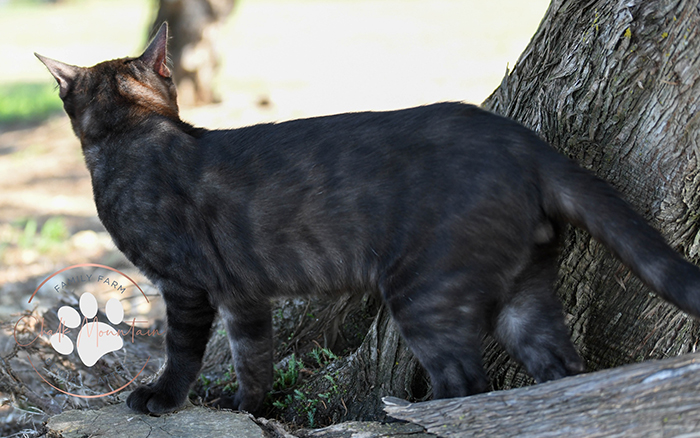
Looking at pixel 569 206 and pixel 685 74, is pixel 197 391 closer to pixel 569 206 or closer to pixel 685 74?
pixel 569 206

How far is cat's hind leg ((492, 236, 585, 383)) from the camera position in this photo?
2537 millimetres

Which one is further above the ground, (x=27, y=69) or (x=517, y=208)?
(x=27, y=69)

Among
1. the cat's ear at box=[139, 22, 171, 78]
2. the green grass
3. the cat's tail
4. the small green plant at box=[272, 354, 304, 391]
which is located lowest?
the small green plant at box=[272, 354, 304, 391]

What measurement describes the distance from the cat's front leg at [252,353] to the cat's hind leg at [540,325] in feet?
3.81

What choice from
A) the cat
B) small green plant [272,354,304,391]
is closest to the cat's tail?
the cat

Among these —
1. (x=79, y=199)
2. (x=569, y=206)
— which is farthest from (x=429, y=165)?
(x=79, y=199)

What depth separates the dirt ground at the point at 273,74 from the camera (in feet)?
21.6

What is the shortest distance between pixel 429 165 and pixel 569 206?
1.71 feet

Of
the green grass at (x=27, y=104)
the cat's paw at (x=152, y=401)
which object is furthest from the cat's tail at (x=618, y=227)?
the green grass at (x=27, y=104)

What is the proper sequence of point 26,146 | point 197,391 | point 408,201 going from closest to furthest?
point 408,201 → point 197,391 → point 26,146

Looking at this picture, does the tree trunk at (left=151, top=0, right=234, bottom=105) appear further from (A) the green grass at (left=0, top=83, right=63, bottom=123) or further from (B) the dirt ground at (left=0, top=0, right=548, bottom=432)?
(A) the green grass at (left=0, top=83, right=63, bottom=123)

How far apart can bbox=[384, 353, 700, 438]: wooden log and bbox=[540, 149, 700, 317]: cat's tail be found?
9.9 inches

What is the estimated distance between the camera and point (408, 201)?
2.37 metres

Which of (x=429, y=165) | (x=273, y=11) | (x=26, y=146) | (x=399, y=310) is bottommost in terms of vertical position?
(x=399, y=310)
